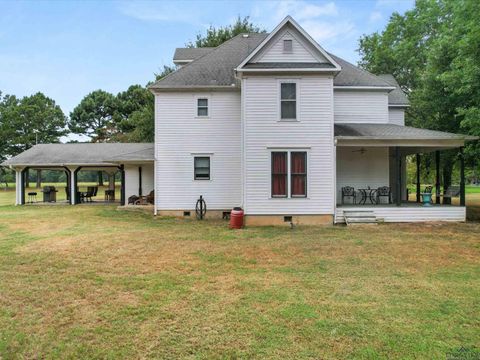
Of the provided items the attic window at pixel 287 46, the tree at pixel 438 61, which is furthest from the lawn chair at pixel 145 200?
the tree at pixel 438 61

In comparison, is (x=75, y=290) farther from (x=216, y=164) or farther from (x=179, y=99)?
(x=179, y=99)

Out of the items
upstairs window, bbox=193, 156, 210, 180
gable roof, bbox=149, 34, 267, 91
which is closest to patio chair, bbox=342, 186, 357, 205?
upstairs window, bbox=193, 156, 210, 180

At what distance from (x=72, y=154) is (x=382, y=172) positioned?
67.7ft

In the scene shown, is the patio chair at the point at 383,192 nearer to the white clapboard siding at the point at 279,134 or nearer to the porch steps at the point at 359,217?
the porch steps at the point at 359,217

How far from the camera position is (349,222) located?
40.2 feet

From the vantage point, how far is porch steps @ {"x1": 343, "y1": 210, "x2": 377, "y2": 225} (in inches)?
484

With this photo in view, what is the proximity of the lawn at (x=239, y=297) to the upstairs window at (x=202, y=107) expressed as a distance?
6833mm

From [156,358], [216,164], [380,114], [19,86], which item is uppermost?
[19,86]

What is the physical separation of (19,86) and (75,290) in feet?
226

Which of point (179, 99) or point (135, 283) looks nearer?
point (135, 283)

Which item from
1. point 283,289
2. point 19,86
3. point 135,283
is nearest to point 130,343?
point 135,283

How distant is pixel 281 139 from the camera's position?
12.3 meters

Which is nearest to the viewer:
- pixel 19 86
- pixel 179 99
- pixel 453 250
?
pixel 453 250

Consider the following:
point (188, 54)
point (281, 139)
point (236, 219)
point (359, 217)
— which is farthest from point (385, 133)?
point (188, 54)
